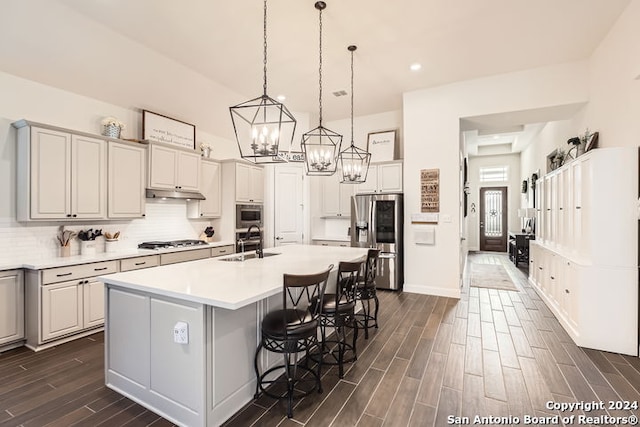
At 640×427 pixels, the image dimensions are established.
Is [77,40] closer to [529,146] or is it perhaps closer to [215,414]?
[215,414]

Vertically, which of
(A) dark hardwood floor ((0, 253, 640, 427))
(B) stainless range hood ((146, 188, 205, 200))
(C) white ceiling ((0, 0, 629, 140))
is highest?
(C) white ceiling ((0, 0, 629, 140))

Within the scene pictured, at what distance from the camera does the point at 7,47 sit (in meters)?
2.99

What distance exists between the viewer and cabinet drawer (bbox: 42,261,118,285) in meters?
3.09

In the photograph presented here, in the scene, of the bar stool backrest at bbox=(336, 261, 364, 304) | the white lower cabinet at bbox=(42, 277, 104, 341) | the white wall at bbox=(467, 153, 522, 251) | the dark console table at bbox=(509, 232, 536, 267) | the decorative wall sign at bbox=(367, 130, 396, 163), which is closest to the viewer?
the bar stool backrest at bbox=(336, 261, 364, 304)

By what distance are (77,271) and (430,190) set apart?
506 centimetres

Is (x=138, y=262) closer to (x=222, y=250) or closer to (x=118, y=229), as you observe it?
(x=118, y=229)

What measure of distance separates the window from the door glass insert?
1.44 ft

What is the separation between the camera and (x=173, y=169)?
4.54 metres

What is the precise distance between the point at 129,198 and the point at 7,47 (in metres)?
1.86

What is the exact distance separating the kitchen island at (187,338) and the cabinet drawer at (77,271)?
4.19ft

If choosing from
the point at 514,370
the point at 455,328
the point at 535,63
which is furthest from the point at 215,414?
the point at 535,63

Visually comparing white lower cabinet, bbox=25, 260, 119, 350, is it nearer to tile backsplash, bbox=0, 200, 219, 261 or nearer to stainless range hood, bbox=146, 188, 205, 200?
tile backsplash, bbox=0, 200, 219, 261

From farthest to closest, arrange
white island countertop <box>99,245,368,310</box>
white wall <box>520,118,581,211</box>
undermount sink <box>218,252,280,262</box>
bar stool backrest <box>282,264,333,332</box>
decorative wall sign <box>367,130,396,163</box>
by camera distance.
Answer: decorative wall sign <box>367,130,396,163</box> → white wall <box>520,118,581,211</box> → undermount sink <box>218,252,280,262</box> → bar stool backrest <box>282,264,333,332</box> → white island countertop <box>99,245,368,310</box>

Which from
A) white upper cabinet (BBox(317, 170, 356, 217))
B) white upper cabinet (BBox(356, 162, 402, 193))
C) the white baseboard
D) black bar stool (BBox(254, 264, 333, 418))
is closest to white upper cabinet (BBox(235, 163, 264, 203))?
white upper cabinet (BBox(317, 170, 356, 217))
